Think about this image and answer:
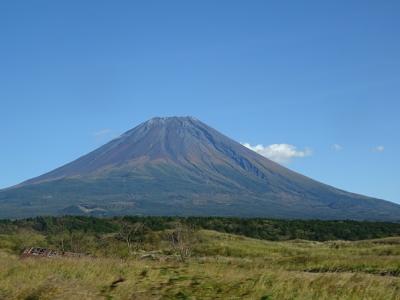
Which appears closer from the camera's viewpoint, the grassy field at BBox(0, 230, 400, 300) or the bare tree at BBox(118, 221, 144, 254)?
the grassy field at BBox(0, 230, 400, 300)

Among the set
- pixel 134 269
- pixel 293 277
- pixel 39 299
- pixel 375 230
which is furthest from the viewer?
pixel 375 230

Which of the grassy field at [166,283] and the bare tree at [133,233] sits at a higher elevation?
the grassy field at [166,283]

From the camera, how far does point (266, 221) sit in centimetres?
9256

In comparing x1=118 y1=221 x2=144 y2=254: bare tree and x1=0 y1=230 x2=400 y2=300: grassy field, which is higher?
x1=0 y1=230 x2=400 y2=300: grassy field

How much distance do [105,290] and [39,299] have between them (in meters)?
1.30

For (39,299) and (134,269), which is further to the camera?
(134,269)

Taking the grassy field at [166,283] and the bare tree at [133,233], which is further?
the bare tree at [133,233]

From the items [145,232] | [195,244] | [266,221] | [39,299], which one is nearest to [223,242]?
[195,244]

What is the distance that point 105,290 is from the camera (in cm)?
1202

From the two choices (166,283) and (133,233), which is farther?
(133,233)

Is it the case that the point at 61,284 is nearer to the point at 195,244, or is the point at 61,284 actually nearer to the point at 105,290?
the point at 105,290

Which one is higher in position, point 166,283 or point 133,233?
point 166,283

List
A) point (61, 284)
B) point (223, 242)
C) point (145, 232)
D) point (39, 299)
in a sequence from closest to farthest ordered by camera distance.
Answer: point (39, 299)
point (61, 284)
point (223, 242)
point (145, 232)

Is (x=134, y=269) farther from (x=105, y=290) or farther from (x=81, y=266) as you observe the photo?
(x=105, y=290)
